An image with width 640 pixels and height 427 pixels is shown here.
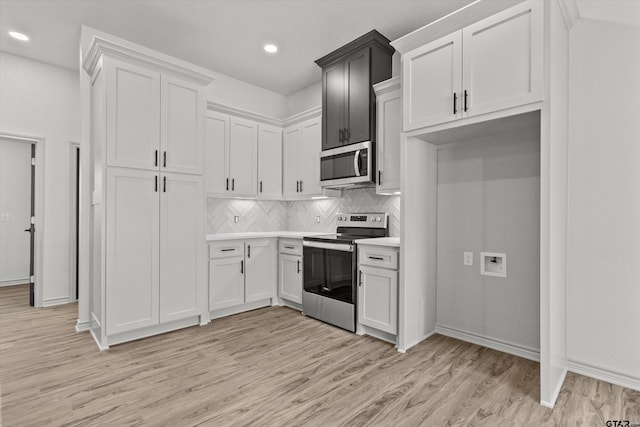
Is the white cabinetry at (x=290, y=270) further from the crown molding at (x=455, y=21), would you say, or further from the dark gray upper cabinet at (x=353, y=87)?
the crown molding at (x=455, y=21)

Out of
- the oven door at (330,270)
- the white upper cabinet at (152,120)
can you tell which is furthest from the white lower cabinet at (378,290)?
the white upper cabinet at (152,120)

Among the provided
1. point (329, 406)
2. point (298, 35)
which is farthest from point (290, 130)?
point (329, 406)

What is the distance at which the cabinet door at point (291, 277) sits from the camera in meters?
3.88

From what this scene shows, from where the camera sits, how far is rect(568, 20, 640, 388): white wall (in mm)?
2217

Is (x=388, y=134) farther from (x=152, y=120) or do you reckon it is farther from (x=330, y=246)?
(x=152, y=120)

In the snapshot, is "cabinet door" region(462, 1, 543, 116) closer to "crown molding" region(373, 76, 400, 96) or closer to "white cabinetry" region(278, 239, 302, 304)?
"crown molding" region(373, 76, 400, 96)

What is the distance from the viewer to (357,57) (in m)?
3.51

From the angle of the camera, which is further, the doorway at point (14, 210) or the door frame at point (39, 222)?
the doorway at point (14, 210)

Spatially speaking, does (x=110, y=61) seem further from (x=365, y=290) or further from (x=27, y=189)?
(x=27, y=189)

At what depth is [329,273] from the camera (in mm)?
3438

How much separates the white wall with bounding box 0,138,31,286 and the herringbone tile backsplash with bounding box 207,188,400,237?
3.80 m

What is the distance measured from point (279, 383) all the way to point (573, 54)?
314 centimetres

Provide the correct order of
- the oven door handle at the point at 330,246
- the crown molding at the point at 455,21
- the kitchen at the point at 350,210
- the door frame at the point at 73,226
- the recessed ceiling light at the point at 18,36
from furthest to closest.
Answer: the door frame at the point at 73,226, the recessed ceiling light at the point at 18,36, the oven door handle at the point at 330,246, the kitchen at the point at 350,210, the crown molding at the point at 455,21

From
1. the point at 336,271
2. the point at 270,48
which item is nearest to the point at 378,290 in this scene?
the point at 336,271
